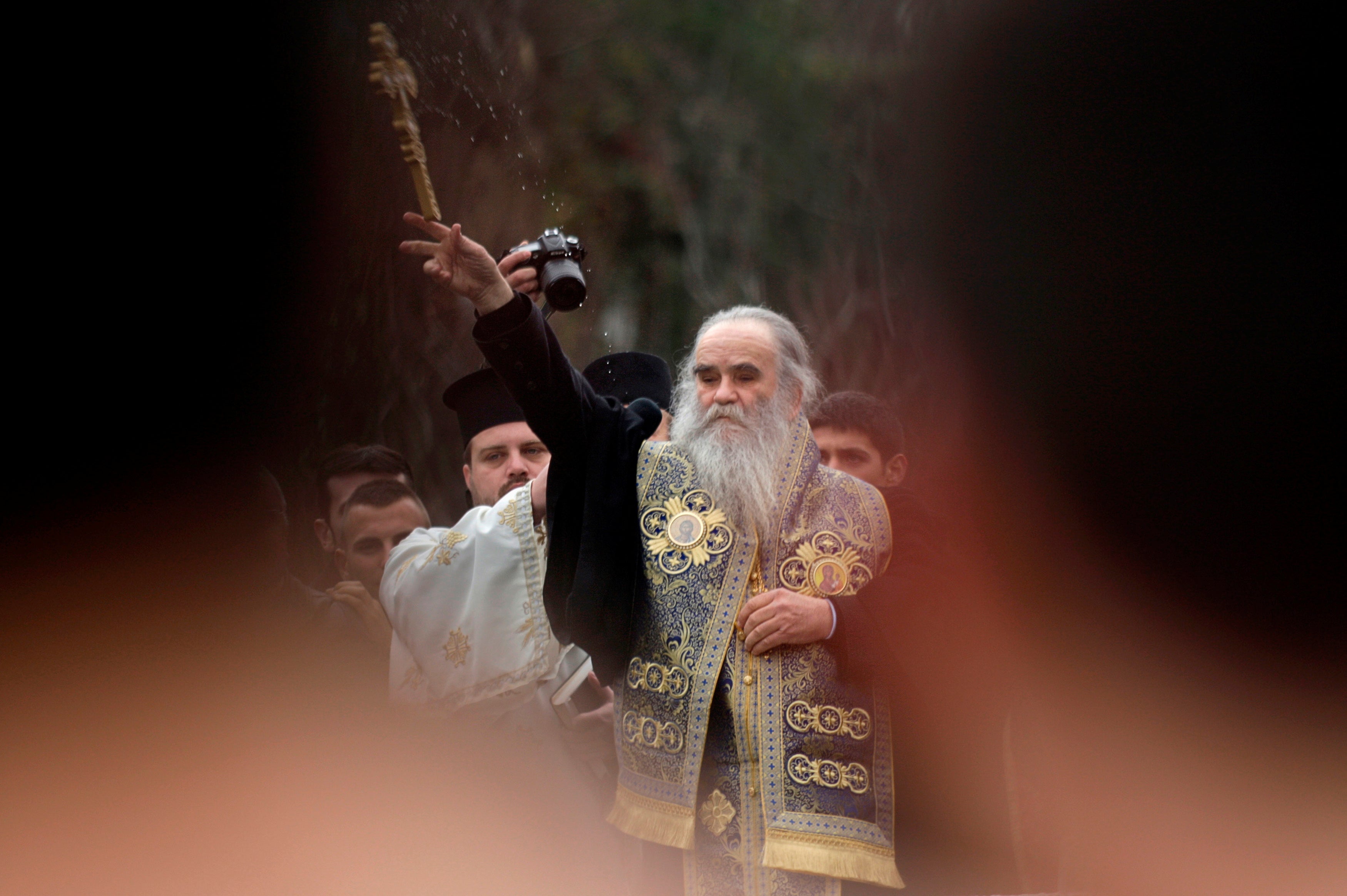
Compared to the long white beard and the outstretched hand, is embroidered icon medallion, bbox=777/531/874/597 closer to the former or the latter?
the long white beard

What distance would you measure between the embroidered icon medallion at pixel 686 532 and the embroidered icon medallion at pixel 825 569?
17 cm

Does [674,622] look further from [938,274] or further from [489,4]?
[489,4]

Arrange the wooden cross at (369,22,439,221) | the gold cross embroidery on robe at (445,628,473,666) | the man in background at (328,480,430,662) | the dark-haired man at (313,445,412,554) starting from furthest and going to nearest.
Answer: the dark-haired man at (313,445,412,554)
the man in background at (328,480,430,662)
the gold cross embroidery on robe at (445,628,473,666)
the wooden cross at (369,22,439,221)

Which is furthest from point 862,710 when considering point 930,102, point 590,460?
point 930,102

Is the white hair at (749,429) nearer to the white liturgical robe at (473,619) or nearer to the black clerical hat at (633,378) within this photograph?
the white liturgical robe at (473,619)

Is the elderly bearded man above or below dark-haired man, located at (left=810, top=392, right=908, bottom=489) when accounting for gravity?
below

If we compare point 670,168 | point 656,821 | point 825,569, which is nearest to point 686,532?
point 825,569

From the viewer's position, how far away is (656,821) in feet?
7.98

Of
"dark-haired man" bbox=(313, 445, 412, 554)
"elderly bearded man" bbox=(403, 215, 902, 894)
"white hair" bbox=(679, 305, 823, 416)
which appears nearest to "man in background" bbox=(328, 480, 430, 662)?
"dark-haired man" bbox=(313, 445, 412, 554)

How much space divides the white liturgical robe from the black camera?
27.6 inches

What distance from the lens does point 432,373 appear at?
17.0ft

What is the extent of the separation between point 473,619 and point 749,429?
0.90m

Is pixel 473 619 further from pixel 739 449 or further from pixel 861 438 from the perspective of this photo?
pixel 861 438

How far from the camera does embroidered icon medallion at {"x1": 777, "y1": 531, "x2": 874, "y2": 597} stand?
103 inches
